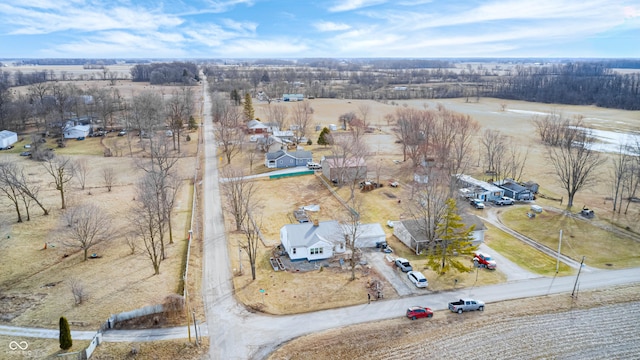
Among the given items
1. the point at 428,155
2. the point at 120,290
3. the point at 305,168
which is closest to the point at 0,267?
the point at 120,290

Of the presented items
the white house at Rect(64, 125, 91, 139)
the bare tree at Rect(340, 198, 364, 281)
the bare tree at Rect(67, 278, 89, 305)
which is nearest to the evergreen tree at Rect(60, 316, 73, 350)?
the bare tree at Rect(67, 278, 89, 305)

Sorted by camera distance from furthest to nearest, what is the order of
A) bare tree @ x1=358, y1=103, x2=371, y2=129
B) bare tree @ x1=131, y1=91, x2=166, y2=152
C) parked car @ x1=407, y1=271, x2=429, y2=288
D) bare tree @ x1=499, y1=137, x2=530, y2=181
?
1. bare tree @ x1=358, y1=103, x2=371, y2=129
2. bare tree @ x1=131, y1=91, x2=166, y2=152
3. bare tree @ x1=499, y1=137, x2=530, y2=181
4. parked car @ x1=407, y1=271, x2=429, y2=288

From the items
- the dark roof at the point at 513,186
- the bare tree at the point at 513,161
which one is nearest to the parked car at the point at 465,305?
the dark roof at the point at 513,186

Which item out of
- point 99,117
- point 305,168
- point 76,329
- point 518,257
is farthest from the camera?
point 99,117

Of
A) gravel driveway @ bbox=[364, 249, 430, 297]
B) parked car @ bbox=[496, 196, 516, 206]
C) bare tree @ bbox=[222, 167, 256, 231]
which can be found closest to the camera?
gravel driveway @ bbox=[364, 249, 430, 297]

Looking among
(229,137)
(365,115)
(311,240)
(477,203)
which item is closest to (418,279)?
(311,240)

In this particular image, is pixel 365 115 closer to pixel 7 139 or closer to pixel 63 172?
pixel 63 172

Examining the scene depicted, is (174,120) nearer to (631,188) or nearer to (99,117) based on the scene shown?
(99,117)

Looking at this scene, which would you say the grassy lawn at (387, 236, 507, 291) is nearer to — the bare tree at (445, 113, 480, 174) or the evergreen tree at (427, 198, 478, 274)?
the evergreen tree at (427, 198, 478, 274)
